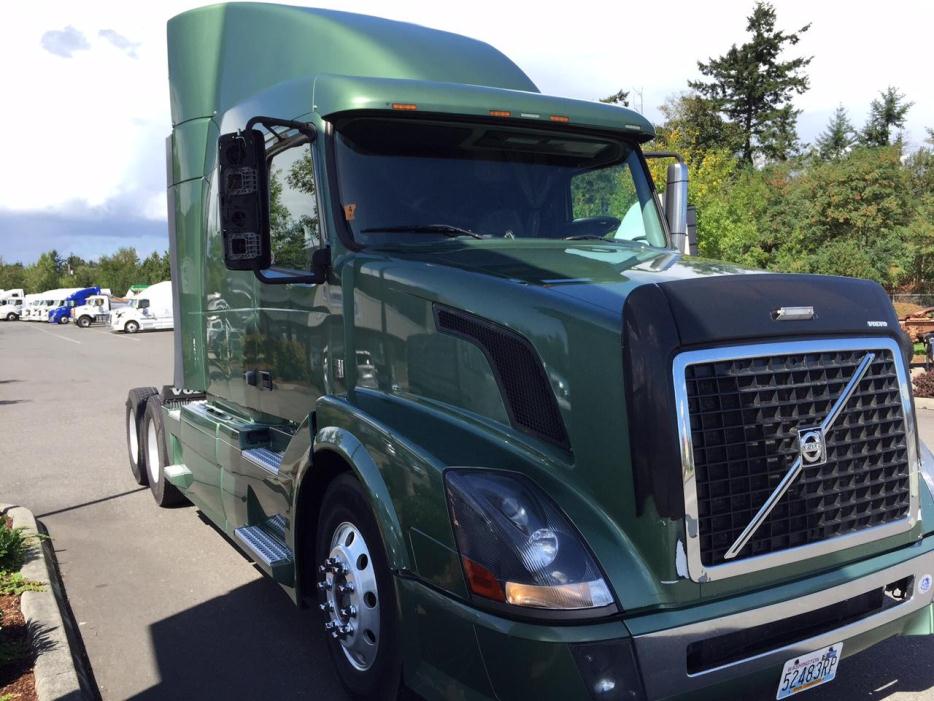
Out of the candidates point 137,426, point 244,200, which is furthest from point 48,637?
point 137,426

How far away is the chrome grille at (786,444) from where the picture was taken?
2867 mm

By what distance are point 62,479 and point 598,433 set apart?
7.52 meters

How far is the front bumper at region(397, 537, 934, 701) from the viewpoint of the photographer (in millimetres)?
2662

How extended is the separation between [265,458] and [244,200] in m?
1.55

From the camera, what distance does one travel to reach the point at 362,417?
3.58 metres

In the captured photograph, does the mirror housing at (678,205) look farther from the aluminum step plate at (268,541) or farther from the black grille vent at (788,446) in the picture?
the aluminum step plate at (268,541)

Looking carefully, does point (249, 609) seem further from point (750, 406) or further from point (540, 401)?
point (750, 406)

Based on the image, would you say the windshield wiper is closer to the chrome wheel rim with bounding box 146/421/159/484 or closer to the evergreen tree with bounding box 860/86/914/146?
the chrome wheel rim with bounding box 146/421/159/484

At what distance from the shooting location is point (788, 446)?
118 inches

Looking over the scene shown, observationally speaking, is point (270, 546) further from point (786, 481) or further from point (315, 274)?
point (786, 481)

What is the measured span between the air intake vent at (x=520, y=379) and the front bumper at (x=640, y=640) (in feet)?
2.18

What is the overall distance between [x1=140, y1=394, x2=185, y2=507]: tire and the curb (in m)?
1.45

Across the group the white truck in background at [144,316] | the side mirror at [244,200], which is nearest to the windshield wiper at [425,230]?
the side mirror at [244,200]

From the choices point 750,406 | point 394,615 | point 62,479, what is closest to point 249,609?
point 394,615
